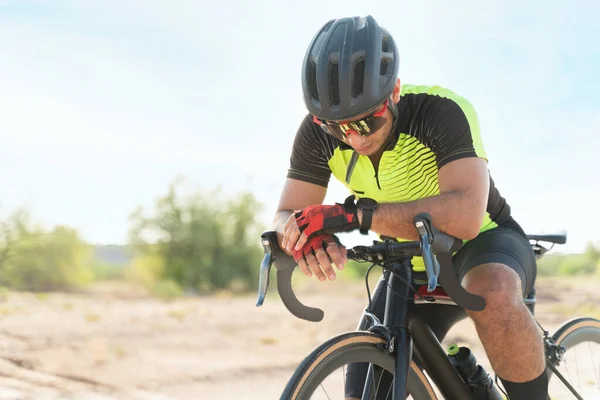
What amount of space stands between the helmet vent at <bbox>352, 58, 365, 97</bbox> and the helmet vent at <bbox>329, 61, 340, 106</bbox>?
0.22ft

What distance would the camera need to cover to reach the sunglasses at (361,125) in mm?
2740

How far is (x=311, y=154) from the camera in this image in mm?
3172

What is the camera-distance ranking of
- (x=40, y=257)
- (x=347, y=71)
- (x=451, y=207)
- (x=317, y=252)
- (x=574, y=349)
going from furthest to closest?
(x=40, y=257) → (x=574, y=349) → (x=347, y=71) → (x=451, y=207) → (x=317, y=252)

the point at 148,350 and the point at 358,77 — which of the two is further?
the point at 148,350

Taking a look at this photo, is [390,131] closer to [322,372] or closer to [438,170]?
[438,170]

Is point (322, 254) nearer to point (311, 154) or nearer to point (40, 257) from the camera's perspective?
point (311, 154)

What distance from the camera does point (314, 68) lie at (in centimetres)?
280

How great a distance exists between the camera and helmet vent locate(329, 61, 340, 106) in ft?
8.85

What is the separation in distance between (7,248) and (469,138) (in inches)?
758

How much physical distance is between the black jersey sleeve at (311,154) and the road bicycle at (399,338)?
0.60 meters

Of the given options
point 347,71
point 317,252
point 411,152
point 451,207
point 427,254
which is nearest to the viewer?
point 427,254

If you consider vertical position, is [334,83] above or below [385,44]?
below

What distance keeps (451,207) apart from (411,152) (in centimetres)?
55

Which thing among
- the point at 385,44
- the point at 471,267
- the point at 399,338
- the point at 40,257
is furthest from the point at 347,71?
the point at 40,257
